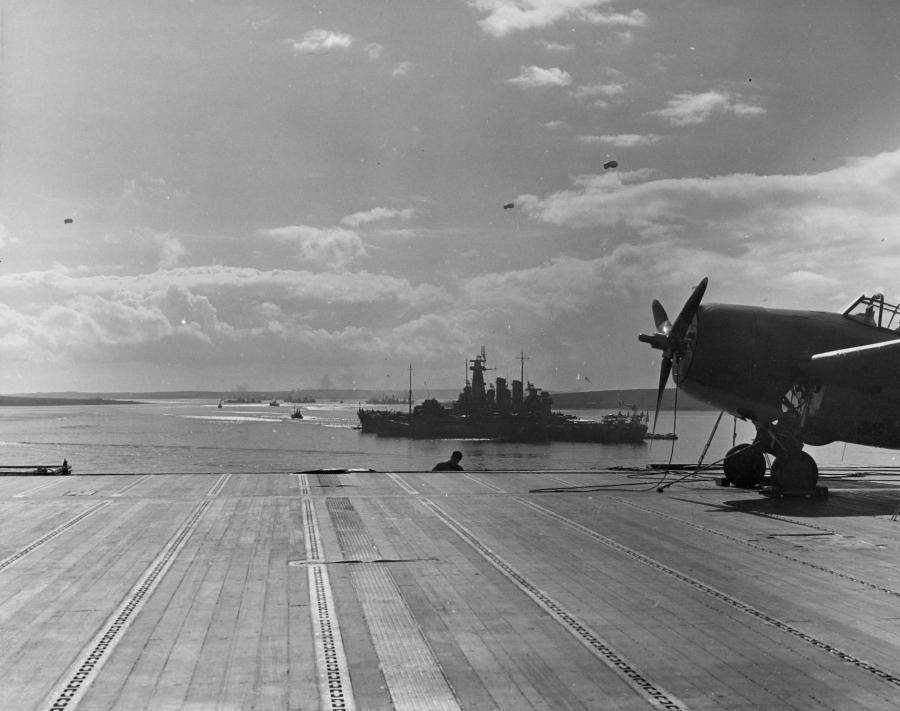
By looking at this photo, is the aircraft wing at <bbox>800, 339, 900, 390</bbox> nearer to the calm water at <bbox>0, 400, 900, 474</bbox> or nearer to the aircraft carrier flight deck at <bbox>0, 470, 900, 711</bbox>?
the aircraft carrier flight deck at <bbox>0, 470, 900, 711</bbox>

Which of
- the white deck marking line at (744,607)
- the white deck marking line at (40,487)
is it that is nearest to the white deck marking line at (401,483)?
the white deck marking line at (744,607)

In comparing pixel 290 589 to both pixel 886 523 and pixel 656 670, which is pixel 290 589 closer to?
pixel 656 670

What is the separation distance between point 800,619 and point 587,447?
443 feet

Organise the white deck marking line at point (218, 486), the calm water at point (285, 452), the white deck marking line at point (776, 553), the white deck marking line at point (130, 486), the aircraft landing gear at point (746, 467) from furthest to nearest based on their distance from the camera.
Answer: the calm water at point (285, 452), the aircraft landing gear at point (746, 467), the white deck marking line at point (218, 486), the white deck marking line at point (130, 486), the white deck marking line at point (776, 553)

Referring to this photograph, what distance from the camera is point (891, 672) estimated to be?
995 centimetres

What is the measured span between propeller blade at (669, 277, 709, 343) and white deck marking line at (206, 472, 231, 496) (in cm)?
1648

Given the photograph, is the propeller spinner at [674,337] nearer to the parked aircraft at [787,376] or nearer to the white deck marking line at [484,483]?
the parked aircraft at [787,376]

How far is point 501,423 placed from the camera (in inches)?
6289

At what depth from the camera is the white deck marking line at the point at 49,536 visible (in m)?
16.6

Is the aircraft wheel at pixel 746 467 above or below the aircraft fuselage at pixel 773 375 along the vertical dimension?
below

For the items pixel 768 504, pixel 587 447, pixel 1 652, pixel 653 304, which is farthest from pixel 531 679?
pixel 587 447

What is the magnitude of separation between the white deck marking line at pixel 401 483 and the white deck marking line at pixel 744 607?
26.9 feet

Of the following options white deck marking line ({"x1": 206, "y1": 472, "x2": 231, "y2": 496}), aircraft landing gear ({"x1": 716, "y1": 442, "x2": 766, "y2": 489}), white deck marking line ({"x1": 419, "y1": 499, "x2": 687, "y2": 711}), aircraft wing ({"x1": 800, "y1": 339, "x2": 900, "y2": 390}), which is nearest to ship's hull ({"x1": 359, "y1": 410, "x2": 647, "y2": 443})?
white deck marking line ({"x1": 206, "y1": 472, "x2": 231, "y2": 496})

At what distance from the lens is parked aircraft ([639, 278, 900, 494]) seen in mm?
26250
